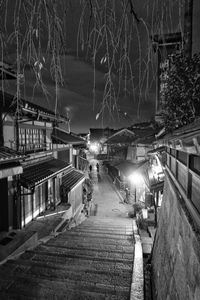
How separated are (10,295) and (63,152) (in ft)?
55.1

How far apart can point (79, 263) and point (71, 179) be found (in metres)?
12.9

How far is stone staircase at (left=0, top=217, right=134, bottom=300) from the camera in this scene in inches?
191

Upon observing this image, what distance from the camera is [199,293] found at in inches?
96.2

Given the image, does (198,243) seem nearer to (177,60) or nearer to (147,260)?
(147,260)

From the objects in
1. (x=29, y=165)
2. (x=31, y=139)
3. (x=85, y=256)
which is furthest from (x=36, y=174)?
(x=85, y=256)

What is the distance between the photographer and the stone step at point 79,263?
6.16 meters

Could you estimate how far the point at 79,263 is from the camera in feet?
21.5

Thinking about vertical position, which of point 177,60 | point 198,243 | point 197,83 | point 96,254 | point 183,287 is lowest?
point 96,254

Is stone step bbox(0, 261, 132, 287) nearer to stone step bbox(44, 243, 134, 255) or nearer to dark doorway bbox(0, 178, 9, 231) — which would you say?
stone step bbox(44, 243, 134, 255)

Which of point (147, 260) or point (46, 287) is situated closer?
point (46, 287)

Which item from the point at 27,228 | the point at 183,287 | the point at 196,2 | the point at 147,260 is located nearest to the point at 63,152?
the point at 27,228

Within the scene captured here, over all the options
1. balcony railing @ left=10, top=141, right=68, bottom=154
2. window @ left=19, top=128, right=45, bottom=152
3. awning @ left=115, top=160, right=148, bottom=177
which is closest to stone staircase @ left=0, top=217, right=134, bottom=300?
balcony railing @ left=10, top=141, right=68, bottom=154

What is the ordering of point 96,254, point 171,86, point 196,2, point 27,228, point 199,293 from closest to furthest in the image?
point 199,293
point 96,254
point 171,86
point 27,228
point 196,2

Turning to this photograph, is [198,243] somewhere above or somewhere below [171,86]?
below
